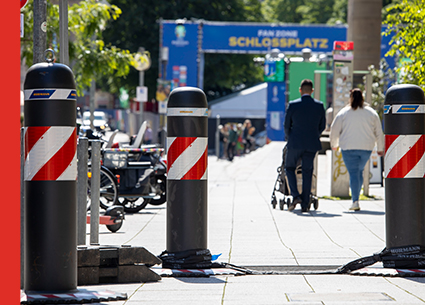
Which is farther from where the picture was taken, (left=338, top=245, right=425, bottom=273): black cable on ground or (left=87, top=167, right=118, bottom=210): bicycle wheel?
(left=87, top=167, right=118, bottom=210): bicycle wheel

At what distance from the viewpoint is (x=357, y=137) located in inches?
431

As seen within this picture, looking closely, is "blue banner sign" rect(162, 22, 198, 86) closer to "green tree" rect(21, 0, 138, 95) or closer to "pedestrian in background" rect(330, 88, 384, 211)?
"green tree" rect(21, 0, 138, 95)

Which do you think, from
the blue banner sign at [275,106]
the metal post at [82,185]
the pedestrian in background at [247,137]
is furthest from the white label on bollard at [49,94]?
the blue banner sign at [275,106]

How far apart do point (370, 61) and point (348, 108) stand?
882 centimetres

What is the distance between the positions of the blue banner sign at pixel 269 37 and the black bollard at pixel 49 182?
29330 millimetres

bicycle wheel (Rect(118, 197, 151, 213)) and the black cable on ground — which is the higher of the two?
the black cable on ground

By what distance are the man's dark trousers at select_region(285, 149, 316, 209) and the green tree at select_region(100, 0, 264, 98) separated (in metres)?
33.6

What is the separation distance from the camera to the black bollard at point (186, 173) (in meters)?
6.04

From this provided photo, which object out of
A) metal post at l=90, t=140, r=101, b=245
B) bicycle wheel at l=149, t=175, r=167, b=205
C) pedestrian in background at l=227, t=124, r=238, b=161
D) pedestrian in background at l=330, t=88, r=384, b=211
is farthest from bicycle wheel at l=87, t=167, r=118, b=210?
pedestrian in background at l=227, t=124, r=238, b=161

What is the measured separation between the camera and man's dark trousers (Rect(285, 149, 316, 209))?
10.7m

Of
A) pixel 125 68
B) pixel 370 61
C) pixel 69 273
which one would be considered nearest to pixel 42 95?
pixel 69 273

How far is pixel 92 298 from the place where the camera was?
4781 millimetres

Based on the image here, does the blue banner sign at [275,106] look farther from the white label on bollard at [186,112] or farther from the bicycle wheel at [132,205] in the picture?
the white label on bollard at [186,112]

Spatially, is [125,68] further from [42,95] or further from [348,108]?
[42,95]
